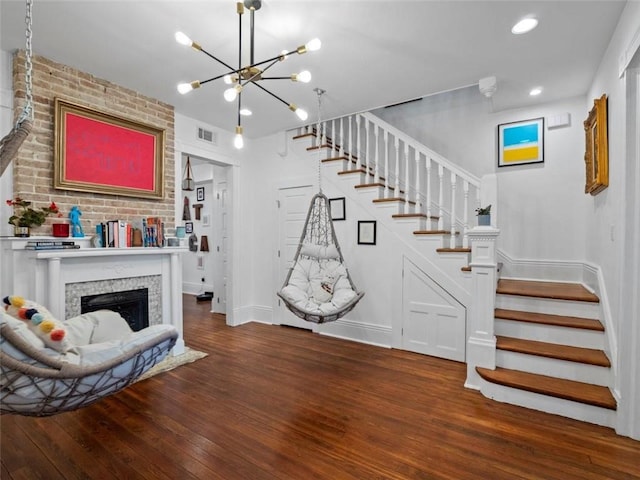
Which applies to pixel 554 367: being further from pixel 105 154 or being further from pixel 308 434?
pixel 105 154

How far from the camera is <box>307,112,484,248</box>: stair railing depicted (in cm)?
376

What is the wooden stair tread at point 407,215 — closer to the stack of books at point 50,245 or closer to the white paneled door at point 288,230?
the white paneled door at point 288,230

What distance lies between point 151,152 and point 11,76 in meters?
1.23

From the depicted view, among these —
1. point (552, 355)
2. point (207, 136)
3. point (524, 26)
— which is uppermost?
point (524, 26)

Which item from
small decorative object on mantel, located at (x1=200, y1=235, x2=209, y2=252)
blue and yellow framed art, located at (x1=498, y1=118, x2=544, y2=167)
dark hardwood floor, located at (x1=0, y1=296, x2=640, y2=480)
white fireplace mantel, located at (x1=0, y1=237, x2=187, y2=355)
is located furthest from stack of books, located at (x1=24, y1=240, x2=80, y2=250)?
blue and yellow framed art, located at (x1=498, y1=118, x2=544, y2=167)

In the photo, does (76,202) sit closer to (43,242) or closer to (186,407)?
(43,242)

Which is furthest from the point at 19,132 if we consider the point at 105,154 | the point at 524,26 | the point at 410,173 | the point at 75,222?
the point at 410,173

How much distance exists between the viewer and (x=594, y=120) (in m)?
2.85

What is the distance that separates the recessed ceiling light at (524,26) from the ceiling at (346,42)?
43 mm

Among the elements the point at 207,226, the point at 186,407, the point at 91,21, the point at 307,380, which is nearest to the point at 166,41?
the point at 91,21

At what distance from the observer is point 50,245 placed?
269 centimetres

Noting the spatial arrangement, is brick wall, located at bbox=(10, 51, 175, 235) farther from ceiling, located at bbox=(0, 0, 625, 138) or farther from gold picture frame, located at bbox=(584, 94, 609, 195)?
gold picture frame, located at bbox=(584, 94, 609, 195)

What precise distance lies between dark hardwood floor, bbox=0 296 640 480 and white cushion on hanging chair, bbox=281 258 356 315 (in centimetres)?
65

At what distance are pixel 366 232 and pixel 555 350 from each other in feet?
7.30
